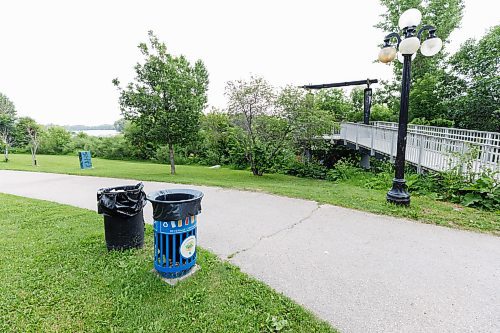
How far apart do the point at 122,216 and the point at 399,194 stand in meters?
5.12

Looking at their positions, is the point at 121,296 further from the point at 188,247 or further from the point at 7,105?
the point at 7,105

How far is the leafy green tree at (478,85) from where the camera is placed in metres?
11.4

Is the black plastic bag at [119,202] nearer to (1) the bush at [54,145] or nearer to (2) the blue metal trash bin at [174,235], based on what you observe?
(2) the blue metal trash bin at [174,235]

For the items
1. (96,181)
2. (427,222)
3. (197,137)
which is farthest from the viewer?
(197,137)

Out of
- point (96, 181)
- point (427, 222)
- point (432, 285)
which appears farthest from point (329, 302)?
point (96, 181)

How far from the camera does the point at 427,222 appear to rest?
4453 mm

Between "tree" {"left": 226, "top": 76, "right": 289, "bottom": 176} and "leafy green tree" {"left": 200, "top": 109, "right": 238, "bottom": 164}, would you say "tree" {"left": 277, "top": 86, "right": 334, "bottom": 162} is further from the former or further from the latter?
"leafy green tree" {"left": 200, "top": 109, "right": 238, "bottom": 164}

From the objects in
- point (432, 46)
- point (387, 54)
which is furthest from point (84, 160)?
point (432, 46)

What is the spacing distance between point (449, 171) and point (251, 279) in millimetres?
6308

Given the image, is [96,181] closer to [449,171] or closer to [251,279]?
[251,279]

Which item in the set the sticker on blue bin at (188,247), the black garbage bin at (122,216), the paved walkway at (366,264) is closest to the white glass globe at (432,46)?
the paved walkway at (366,264)

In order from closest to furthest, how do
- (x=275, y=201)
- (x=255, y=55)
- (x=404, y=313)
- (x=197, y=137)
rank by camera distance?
(x=404, y=313)
(x=275, y=201)
(x=197, y=137)
(x=255, y=55)

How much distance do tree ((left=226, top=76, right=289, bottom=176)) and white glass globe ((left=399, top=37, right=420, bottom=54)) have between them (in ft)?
19.1

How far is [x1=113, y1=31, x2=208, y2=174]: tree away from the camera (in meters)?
10.6
